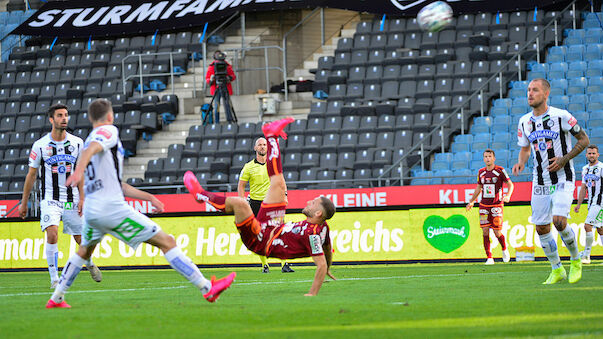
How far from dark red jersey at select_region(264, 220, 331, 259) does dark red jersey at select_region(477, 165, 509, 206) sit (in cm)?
901

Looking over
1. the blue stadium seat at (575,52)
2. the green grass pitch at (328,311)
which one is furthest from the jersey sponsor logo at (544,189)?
the blue stadium seat at (575,52)

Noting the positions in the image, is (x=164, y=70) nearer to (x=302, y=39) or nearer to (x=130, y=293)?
(x=302, y=39)

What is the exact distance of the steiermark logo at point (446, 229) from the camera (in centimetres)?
1983

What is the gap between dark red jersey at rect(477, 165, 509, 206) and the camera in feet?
62.7

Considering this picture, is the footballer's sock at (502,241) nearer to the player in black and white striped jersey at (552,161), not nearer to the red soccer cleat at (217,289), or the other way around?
the player in black and white striped jersey at (552,161)

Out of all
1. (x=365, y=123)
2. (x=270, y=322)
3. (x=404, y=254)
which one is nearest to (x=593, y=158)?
(x=404, y=254)

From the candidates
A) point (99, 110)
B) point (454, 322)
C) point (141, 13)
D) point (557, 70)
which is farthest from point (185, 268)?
point (141, 13)

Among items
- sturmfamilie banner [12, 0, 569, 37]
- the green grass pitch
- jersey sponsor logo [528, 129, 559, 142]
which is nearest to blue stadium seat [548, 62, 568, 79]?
sturmfamilie banner [12, 0, 569, 37]

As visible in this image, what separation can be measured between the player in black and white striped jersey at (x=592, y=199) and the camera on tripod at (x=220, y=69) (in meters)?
14.1

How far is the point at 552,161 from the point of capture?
37.2 feet

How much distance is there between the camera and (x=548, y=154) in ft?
37.6

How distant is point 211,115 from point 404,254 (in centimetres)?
1371

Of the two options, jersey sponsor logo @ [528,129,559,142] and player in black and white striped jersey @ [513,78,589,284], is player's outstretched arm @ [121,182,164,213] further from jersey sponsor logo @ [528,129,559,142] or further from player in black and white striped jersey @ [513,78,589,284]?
jersey sponsor logo @ [528,129,559,142]

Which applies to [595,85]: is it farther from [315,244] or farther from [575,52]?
[315,244]
